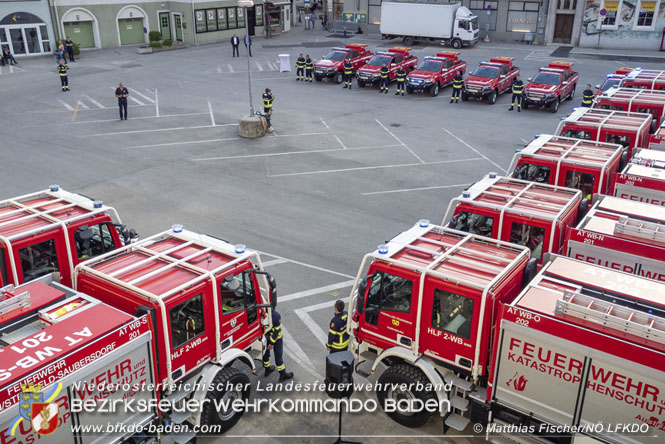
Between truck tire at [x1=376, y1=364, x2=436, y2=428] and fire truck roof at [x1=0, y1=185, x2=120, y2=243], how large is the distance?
5698mm

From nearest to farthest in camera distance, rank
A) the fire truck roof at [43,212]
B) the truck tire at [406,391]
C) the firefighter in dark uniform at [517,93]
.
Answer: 1. the truck tire at [406,391]
2. the fire truck roof at [43,212]
3. the firefighter in dark uniform at [517,93]

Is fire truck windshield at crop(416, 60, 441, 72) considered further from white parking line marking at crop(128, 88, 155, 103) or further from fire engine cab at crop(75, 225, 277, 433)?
fire engine cab at crop(75, 225, 277, 433)

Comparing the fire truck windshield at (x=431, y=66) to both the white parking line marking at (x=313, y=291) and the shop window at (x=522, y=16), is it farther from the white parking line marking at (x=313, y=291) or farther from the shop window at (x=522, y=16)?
the white parking line marking at (x=313, y=291)

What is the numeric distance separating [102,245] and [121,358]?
423 cm

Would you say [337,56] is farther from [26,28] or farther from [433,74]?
[26,28]

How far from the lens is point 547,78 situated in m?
27.9

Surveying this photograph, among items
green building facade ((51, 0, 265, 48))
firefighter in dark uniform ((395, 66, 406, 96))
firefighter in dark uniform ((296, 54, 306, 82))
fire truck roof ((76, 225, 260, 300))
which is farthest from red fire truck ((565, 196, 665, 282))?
green building facade ((51, 0, 265, 48))

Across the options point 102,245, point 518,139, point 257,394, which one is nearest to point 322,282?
point 257,394

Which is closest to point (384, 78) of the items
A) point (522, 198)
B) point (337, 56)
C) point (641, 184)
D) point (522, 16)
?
point (337, 56)

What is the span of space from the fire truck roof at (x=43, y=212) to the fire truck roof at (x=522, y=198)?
6.60 metres

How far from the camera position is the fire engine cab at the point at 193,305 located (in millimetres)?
7715

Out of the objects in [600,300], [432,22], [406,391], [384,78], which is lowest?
[406,391]

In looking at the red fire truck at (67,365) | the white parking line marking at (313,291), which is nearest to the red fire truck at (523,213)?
the white parking line marking at (313,291)

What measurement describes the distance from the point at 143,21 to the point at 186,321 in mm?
43168
